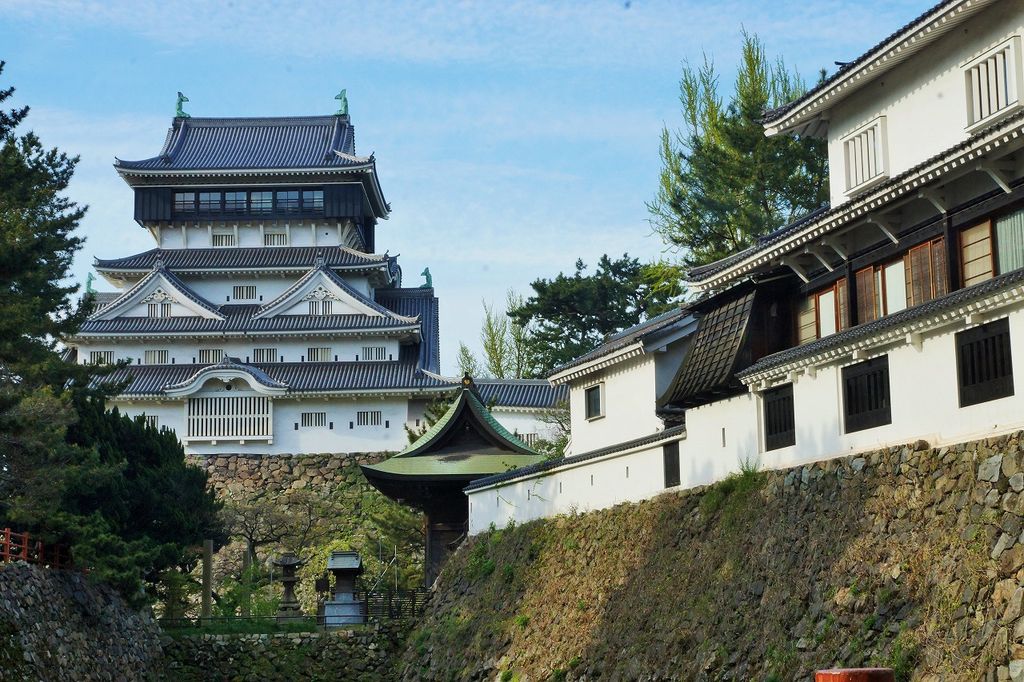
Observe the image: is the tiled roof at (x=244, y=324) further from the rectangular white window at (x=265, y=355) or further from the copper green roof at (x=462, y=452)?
the copper green roof at (x=462, y=452)

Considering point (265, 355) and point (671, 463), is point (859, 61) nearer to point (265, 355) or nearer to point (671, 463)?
point (671, 463)

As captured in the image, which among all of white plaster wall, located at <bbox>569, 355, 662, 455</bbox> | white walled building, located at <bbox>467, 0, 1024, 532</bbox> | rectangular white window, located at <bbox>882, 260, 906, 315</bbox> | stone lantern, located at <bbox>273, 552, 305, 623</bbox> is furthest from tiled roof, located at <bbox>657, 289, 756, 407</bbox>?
stone lantern, located at <bbox>273, 552, 305, 623</bbox>

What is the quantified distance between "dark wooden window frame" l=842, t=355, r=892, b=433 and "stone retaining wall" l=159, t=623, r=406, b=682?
709 inches

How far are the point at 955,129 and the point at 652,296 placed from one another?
35.9 meters

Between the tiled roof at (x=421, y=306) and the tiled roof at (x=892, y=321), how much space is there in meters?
35.7

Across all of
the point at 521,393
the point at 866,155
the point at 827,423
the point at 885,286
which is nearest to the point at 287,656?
the point at 827,423

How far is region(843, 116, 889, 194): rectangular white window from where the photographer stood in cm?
2136

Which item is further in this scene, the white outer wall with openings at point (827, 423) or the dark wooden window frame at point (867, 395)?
the dark wooden window frame at point (867, 395)

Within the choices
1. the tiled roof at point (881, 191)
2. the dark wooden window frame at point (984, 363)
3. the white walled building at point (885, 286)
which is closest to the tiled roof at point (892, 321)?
the white walled building at point (885, 286)

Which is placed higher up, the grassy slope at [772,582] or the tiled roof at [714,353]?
the tiled roof at [714,353]

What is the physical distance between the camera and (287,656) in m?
35.1

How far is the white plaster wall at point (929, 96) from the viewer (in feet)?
62.3

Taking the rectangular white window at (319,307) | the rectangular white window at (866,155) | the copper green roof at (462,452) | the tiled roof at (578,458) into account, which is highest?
the rectangular white window at (319,307)

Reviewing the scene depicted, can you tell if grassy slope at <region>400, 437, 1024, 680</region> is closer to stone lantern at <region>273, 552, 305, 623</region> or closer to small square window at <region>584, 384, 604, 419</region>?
small square window at <region>584, 384, 604, 419</region>
